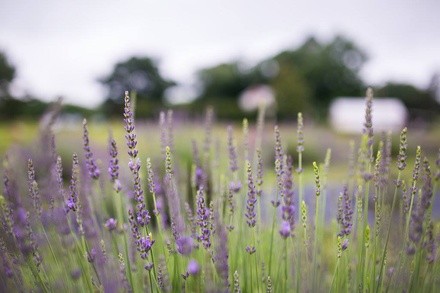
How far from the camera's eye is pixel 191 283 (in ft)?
7.13

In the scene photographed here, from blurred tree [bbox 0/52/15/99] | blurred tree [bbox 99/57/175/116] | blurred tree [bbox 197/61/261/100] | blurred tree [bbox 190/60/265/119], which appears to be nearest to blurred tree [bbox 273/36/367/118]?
blurred tree [bbox 190/60/265/119]

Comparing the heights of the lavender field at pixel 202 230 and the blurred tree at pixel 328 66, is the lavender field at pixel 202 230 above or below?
below

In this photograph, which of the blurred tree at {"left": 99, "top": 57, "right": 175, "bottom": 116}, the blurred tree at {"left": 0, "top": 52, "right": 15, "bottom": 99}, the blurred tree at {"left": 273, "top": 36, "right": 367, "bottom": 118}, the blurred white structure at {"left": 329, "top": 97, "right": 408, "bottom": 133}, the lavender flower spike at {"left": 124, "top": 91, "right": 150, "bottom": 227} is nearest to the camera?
the lavender flower spike at {"left": 124, "top": 91, "right": 150, "bottom": 227}

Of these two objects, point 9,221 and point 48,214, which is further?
point 48,214

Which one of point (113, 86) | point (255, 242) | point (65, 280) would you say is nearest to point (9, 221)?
point (65, 280)

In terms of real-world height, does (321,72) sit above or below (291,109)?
above

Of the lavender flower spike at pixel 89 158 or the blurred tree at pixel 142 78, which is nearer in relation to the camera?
the lavender flower spike at pixel 89 158

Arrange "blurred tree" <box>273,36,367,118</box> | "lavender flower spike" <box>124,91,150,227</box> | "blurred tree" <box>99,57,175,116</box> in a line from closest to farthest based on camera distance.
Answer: "lavender flower spike" <box>124,91,150,227</box> < "blurred tree" <box>99,57,175,116</box> < "blurred tree" <box>273,36,367,118</box>

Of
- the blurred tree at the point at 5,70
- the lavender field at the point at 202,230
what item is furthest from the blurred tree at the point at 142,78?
the lavender field at the point at 202,230

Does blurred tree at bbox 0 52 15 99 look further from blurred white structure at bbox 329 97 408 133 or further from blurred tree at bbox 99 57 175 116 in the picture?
blurred white structure at bbox 329 97 408 133

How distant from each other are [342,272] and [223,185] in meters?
0.86

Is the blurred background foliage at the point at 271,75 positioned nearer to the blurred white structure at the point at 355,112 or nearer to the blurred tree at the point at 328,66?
the blurred tree at the point at 328,66

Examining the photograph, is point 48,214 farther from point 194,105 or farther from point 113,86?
point 113,86

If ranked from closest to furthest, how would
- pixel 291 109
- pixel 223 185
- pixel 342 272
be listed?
pixel 342 272
pixel 223 185
pixel 291 109
